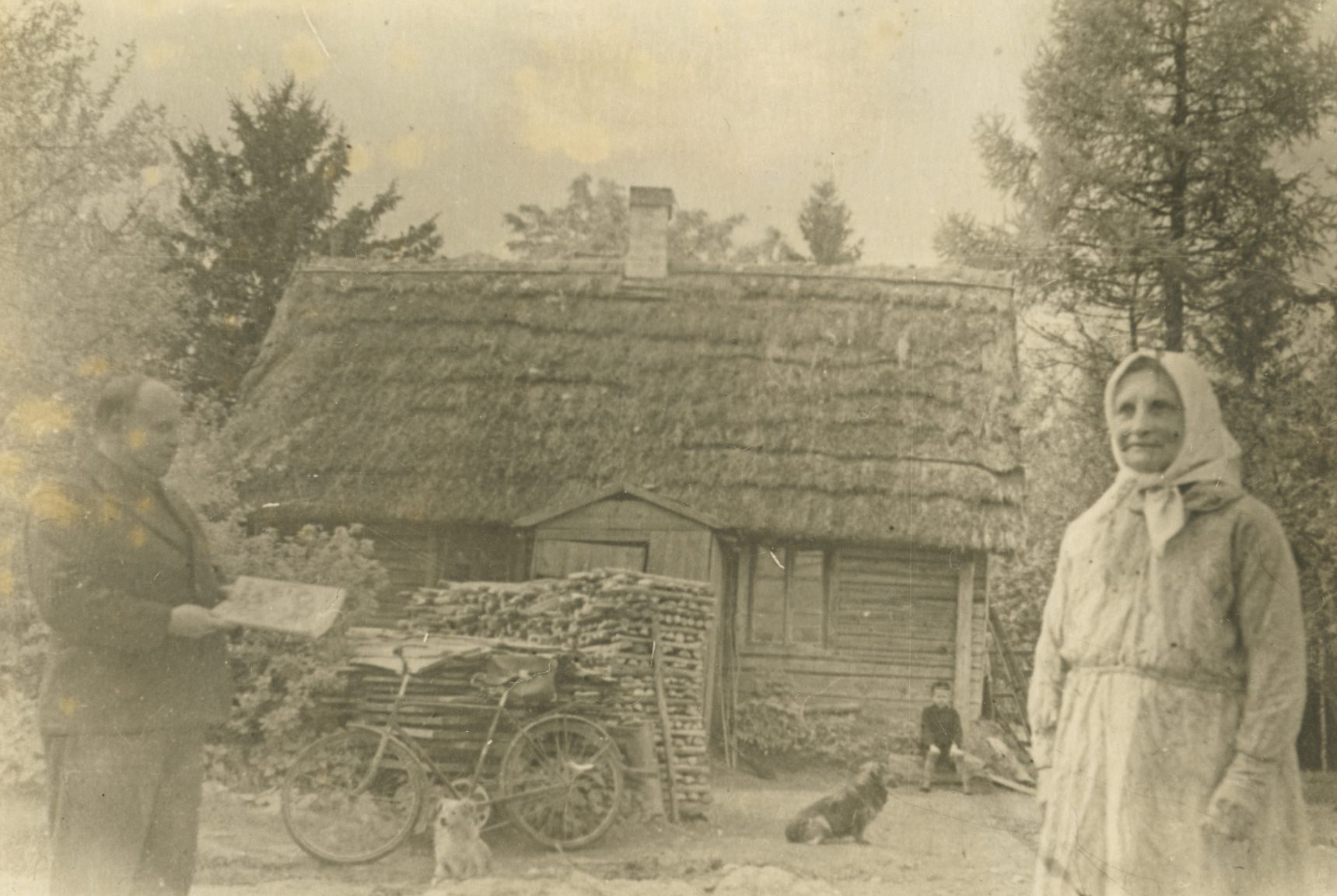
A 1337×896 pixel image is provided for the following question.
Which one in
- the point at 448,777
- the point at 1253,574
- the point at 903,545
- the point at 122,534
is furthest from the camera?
the point at 903,545

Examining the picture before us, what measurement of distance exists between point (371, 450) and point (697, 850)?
2.80 meters

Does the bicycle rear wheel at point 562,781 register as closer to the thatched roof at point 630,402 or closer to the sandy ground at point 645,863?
the sandy ground at point 645,863

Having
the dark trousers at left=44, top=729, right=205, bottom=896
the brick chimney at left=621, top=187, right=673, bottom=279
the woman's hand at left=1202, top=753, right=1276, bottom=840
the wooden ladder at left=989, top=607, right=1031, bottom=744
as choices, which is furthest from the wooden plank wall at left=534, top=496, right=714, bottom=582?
the wooden ladder at left=989, top=607, right=1031, bottom=744

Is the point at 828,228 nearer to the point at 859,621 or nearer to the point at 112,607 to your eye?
the point at 859,621

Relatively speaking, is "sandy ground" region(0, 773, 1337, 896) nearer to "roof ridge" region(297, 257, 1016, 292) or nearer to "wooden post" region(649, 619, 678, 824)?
"wooden post" region(649, 619, 678, 824)

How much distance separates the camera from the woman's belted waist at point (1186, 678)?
3045 millimetres

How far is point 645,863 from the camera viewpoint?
15.1 feet

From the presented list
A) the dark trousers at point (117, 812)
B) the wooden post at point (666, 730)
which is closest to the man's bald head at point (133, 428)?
the dark trousers at point (117, 812)

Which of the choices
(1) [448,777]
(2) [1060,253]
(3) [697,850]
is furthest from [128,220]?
(2) [1060,253]

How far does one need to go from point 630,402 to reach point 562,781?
2209 millimetres

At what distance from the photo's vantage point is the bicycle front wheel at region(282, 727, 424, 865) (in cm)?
448

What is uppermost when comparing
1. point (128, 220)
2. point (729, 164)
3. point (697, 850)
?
point (729, 164)

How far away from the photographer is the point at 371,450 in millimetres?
5844

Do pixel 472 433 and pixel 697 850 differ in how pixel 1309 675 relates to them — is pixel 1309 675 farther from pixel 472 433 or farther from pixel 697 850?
pixel 472 433
